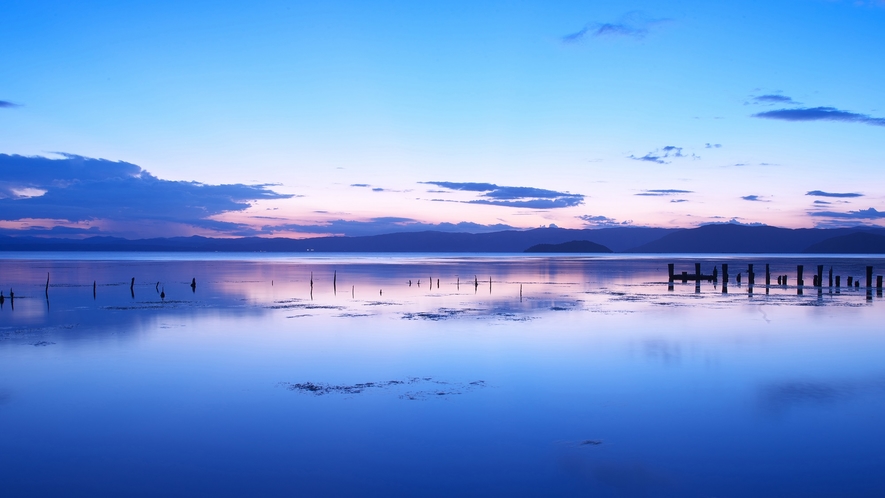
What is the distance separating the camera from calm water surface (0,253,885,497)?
28.5ft

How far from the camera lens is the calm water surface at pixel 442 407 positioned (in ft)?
28.5

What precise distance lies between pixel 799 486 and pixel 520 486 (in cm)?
387

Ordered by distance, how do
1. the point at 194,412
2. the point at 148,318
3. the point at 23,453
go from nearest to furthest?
the point at 23,453, the point at 194,412, the point at 148,318

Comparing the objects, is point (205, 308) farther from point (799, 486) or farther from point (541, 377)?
point (799, 486)

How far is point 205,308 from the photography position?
101 feet

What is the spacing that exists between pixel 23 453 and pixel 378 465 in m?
5.72

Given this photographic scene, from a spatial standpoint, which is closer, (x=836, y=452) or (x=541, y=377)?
(x=836, y=452)

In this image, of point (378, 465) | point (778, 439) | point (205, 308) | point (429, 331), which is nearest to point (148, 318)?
point (205, 308)

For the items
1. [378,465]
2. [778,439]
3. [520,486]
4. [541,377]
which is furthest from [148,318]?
[778,439]

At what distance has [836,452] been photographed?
9.62 m

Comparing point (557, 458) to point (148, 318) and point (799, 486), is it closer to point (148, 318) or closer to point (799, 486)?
point (799, 486)

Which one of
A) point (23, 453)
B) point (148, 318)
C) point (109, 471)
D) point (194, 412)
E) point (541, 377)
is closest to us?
point (109, 471)

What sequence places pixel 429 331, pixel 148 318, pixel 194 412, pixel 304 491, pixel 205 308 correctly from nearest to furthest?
pixel 304 491 → pixel 194 412 → pixel 429 331 → pixel 148 318 → pixel 205 308

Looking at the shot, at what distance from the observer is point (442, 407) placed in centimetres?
1213
